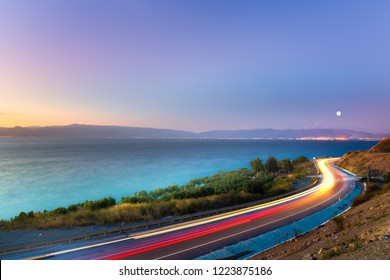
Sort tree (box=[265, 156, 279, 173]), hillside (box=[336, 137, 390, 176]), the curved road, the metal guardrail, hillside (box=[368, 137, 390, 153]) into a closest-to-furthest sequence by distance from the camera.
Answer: the curved road
the metal guardrail
hillside (box=[336, 137, 390, 176])
hillside (box=[368, 137, 390, 153])
tree (box=[265, 156, 279, 173])

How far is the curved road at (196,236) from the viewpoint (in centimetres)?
991

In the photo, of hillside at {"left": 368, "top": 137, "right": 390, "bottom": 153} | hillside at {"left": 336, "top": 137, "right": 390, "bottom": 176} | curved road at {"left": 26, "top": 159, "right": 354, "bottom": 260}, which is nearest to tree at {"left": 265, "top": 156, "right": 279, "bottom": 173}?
hillside at {"left": 336, "top": 137, "right": 390, "bottom": 176}

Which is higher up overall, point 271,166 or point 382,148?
point 382,148

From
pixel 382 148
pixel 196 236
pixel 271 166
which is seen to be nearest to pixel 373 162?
pixel 382 148

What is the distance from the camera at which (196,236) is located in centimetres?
1199

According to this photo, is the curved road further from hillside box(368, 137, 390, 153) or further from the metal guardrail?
hillside box(368, 137, 390, 153)

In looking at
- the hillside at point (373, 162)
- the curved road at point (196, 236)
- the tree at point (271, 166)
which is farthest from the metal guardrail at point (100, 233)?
the tree at point (271, 166)

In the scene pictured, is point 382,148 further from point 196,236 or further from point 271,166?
point 196,236

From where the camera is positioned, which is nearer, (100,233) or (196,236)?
(196,236)

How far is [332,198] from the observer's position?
70.6ft

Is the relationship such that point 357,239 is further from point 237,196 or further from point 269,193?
point 269,193

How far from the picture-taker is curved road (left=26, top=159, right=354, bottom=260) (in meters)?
9.91
